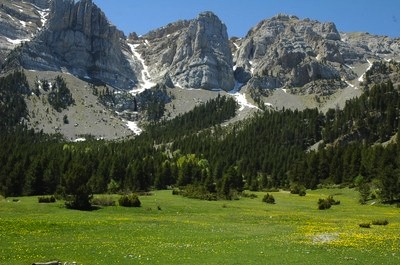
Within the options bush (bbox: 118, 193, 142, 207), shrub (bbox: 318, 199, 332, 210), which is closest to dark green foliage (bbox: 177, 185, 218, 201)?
bush (bbox: 118, 193, 142, 207)

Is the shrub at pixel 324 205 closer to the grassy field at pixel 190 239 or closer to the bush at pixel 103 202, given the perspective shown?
the grassy field at pixel 190 239

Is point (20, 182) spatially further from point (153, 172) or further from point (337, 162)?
point (337, 162)

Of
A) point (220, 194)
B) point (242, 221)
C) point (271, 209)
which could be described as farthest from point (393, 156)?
point (242, 221)

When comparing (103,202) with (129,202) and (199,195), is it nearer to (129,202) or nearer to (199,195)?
(129,202)

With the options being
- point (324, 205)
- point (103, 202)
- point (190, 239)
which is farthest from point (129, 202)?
point (324, 205)

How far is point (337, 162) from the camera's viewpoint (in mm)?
139250

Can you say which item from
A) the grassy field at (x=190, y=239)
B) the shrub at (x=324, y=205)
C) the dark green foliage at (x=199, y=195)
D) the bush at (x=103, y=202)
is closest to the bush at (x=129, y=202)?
the bush at (x=103, y=202)

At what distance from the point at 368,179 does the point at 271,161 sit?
7140cm

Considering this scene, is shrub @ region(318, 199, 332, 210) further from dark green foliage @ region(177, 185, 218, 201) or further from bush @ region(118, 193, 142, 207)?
bush @ region(118, 193, 142, 207)

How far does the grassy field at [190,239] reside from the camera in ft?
91.6

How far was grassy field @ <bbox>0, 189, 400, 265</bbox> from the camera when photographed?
27.9m

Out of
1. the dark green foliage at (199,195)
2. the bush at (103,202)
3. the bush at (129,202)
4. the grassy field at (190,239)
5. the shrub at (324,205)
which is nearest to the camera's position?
the grassy field at (190,239)

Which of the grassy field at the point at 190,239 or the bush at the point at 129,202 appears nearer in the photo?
the grassy field at the point at 190,239

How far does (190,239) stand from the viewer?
36625 millimetres
